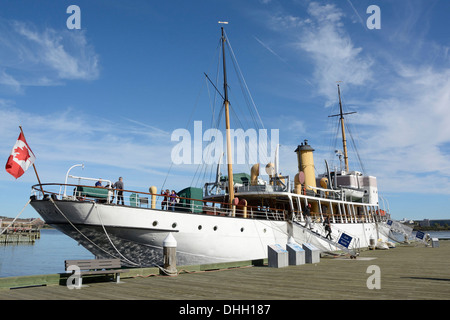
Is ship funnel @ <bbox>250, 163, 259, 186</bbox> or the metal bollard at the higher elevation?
ship funnel @ <bbox>250, 163, 259, 186</bbox>

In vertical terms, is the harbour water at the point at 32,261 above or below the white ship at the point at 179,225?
below

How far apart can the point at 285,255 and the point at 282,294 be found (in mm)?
6351

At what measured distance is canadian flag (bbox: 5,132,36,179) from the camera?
11.6m

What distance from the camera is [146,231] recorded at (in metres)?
14.5

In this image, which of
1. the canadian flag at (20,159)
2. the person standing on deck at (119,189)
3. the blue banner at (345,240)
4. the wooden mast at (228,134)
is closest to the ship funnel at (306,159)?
the wooden mast at (228,134)

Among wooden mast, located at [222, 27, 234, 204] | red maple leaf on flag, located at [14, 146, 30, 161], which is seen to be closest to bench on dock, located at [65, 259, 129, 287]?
red maple leaf on flag, located at [14, 146, 30, 161]

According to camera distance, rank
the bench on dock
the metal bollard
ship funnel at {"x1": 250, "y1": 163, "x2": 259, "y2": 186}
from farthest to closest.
Result: ship funnel at {"x1": 250, "y1": 163, "x2": 259, "y2": 186} < the metal bollard < the bench on dock

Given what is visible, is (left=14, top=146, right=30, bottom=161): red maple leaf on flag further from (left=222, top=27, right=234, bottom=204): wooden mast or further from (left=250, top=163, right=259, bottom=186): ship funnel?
(left=250, top=163, right=259, bottom=186): ship funnel

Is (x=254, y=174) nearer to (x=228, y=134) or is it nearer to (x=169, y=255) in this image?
(x=228, y=134)

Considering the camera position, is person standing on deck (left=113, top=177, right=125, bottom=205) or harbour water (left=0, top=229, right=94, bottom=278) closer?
person standing on deck (left=113, top=177, right=125, bottom=205)

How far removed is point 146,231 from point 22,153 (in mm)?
5427

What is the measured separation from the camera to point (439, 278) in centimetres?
1047

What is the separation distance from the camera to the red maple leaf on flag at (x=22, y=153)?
38.5 ft

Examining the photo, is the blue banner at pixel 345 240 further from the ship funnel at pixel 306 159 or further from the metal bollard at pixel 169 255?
the ship funnel at pixel 306 159
